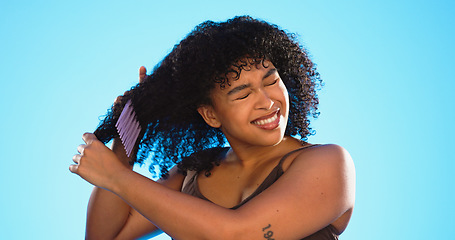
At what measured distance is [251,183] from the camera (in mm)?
2418

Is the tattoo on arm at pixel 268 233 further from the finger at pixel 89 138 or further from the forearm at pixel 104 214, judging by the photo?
the forearm at pixel 104 214

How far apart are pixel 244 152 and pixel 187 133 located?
0.34 meters

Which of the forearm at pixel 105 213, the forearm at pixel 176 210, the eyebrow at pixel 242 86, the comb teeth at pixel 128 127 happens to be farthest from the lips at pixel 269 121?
the forearm at pixel 105 213

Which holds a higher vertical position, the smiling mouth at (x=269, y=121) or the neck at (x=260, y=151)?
the smiling mouth at (x=269, y=121)

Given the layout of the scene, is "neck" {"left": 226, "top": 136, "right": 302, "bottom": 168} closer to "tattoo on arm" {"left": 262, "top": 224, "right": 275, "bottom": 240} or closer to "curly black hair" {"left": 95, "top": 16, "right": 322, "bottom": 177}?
"curly black hair" {"left": 95, "top": 16, "right": 322, "bottom": 177}

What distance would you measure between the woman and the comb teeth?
30 millimetres

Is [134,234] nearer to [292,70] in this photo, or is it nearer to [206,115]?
[206,115]

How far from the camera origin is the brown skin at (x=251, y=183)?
193 cm

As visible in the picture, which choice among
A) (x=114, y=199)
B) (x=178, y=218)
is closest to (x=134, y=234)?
(x=114, y=199)

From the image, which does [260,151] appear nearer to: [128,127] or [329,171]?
[329,171]

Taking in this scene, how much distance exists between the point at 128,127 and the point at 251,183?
61 cm

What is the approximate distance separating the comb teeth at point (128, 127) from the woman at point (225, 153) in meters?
0.03

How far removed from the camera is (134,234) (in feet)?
8.73

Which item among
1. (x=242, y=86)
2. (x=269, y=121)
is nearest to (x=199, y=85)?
(x=242, y=86)
